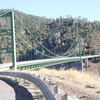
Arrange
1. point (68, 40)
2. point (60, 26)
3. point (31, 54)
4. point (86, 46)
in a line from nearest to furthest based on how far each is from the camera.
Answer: point (31, 54)
point (86, 46)
point (68, 40)
point (60, 26)

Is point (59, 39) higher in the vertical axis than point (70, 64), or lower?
higher

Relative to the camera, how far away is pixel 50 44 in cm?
9569

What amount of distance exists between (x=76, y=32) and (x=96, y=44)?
1866 centimetres

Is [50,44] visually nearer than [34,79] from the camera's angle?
No

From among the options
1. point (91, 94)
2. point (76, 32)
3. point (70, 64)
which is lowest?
point (70, 64)

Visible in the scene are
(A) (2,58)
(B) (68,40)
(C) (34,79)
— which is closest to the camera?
(C) (34,79)

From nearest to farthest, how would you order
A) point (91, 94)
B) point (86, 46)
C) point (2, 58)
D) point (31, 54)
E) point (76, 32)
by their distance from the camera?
point (91, 94) → point (2, 58) → point (31, 54) → point (86, 46) → point (76, 32)

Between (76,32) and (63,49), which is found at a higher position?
(76,32)

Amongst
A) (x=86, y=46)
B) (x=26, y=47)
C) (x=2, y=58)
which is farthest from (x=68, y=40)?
(x=2, y=58)

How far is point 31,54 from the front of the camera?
7250 cm

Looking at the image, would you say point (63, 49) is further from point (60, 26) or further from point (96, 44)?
point (60, 26)

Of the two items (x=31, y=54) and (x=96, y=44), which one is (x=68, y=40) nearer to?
(x=96, y=44)

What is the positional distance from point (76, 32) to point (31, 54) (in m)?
37.4

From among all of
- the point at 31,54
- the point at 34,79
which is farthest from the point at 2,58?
the point at 34,79
